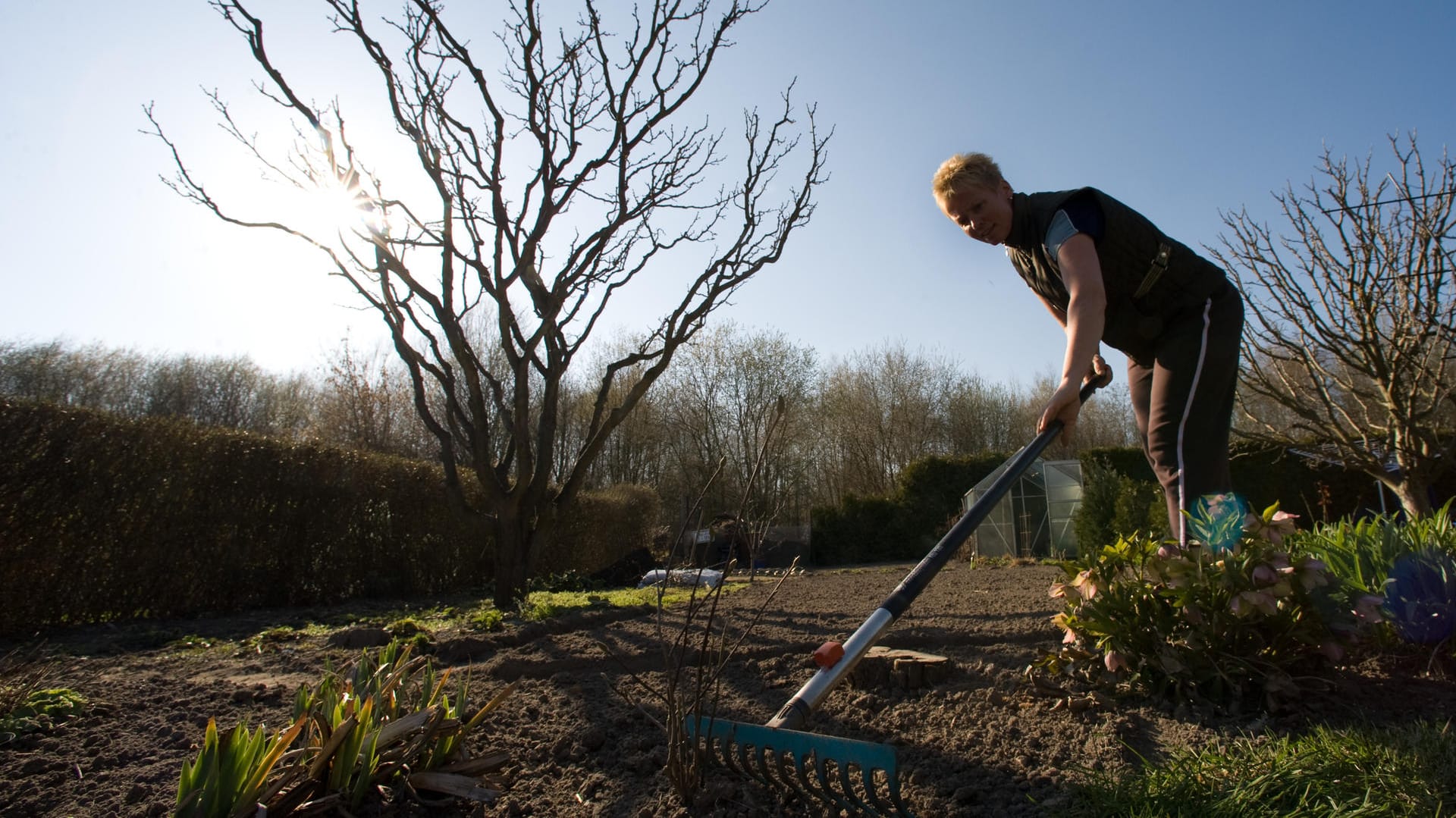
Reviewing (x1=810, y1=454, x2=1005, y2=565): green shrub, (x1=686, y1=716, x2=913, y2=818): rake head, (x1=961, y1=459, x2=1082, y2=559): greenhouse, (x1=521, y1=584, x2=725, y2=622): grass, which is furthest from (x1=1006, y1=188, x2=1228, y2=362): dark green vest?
(x1=810, y1=454, x2=1005, y2=565): green shrub

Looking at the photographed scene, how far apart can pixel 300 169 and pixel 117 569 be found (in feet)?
10.3

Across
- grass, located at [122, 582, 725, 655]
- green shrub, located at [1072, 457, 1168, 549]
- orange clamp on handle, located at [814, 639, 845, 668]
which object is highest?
green shrub, located at [1072, 457, 1168, 549]

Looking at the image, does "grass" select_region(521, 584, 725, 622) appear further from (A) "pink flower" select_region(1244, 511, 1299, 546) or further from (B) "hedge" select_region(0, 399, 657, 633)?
(A) "pink flower" select_region(1244, 511, 1299, 546)

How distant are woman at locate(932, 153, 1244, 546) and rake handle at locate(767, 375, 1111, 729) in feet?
0.42

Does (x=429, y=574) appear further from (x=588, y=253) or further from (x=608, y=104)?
(x=608, y=104)

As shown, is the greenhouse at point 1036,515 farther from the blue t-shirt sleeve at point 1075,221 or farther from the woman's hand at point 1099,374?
the blue t-shirt sleeve at point 1075,221

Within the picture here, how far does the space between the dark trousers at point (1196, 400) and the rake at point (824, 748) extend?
74cm

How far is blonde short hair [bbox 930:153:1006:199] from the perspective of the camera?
2.36 metres

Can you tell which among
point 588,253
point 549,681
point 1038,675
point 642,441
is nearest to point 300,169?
point 588,253

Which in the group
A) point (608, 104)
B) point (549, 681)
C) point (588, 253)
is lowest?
point (549, 681)

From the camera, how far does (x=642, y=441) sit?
21906 mm

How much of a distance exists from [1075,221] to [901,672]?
4.73 feet

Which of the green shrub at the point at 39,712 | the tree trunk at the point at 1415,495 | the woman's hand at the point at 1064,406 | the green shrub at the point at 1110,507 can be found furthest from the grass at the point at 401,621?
the tree trunk at the point at 1415,495

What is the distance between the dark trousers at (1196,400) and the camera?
2172mm
